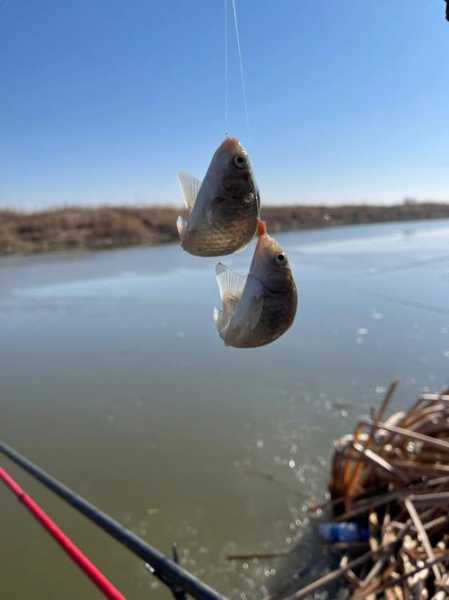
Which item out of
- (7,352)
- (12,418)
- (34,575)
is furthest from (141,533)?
(7,352)

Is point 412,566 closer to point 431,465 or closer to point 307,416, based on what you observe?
point 431,465

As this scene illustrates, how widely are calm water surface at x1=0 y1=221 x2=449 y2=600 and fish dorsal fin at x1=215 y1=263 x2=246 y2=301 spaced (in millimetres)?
3365

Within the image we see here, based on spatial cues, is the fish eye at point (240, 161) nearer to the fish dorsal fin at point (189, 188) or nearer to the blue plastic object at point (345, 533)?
the fish dorsal fin at point (189, 188)

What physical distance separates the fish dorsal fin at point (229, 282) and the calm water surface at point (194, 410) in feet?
11.0

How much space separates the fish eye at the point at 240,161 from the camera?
85 centimetres

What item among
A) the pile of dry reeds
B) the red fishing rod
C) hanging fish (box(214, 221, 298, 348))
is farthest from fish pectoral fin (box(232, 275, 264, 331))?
the pile of dry reeds

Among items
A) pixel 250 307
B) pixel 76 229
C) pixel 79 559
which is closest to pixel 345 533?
A: pixel 79 559

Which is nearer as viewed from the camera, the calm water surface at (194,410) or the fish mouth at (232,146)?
the fish mouth at (232,146)

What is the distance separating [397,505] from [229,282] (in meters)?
3.41

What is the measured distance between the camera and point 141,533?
173 inches

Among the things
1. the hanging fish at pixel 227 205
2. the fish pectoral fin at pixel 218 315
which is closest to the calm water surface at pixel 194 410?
the fish pectoral fin at pixel 218 315

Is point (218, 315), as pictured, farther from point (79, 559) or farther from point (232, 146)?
point (79, 559)

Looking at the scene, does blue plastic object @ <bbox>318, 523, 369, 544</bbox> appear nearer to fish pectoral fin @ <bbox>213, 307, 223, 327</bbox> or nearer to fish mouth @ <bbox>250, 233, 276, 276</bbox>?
fish pectoral fin @ <bbox>213, 307, 223, 327</bbox>

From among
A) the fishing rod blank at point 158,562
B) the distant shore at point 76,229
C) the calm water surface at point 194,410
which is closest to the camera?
the fishing rod blank at point 158,562
